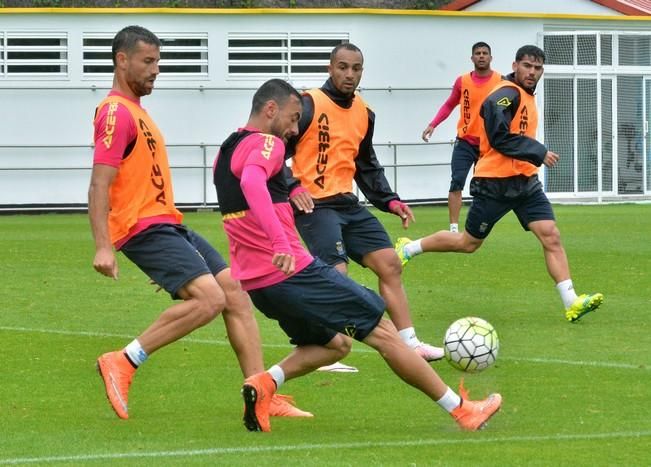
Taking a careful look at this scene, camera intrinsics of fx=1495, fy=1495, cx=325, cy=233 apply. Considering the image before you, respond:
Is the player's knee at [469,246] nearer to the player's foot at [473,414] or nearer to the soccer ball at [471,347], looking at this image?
the soccer ball at [471,347]

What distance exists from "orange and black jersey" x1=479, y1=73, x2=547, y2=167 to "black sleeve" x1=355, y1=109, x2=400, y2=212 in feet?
6.83

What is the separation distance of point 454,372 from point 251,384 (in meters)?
2.53

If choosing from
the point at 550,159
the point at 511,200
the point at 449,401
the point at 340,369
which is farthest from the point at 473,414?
the point at 511,200

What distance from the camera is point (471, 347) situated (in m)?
9.25

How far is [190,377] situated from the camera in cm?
1002

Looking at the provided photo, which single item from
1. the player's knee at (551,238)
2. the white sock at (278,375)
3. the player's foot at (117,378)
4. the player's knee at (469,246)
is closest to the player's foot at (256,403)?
the white sock at (278,375)

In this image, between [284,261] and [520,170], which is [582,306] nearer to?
[520,170]

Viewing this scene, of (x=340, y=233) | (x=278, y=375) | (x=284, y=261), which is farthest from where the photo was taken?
(x=340, y=233)

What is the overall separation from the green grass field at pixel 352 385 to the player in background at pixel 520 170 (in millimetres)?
489

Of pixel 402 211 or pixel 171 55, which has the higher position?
pixel 171 55

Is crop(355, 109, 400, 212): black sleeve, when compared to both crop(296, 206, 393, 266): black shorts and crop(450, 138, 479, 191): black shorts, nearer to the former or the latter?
crop(296, 206, 393, 266): black shorts

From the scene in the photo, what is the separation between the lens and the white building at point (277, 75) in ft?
94.4

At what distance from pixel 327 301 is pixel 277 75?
71.7ft

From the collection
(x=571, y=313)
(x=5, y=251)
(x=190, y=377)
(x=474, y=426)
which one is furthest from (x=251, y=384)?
(x=5, y=251)
